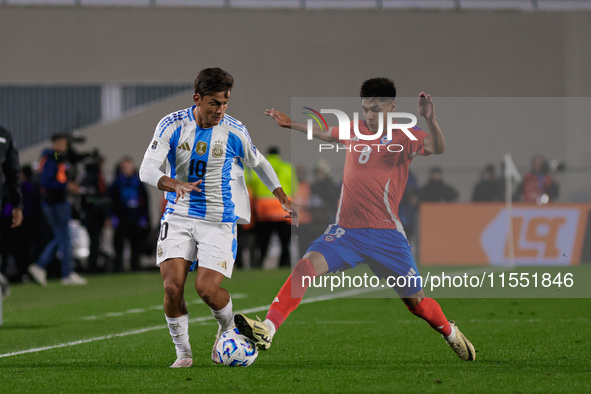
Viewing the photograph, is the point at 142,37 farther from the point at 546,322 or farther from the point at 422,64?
the point at 546,322

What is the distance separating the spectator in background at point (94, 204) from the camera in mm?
17797

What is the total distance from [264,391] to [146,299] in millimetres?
7514

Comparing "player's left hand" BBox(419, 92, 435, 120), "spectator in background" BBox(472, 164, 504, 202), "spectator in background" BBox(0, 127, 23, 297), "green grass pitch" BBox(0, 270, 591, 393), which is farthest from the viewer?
"spectator in background" BBox(472, 164, 504, 202)

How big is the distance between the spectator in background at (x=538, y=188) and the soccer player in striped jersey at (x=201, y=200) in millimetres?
13531

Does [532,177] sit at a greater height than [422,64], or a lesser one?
lesser

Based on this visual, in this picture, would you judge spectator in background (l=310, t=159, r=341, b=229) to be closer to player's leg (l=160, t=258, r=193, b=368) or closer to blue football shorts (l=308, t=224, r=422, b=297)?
blue football shorts (l=308, t=224, r=422, b=297)

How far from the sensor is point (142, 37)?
2998cm

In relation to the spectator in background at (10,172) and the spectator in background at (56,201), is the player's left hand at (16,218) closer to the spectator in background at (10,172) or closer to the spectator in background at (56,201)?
the spectator in background at (10,172)

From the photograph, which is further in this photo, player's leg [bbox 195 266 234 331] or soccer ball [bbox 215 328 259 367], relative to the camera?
player's leg [bbox 195 266 234 331]

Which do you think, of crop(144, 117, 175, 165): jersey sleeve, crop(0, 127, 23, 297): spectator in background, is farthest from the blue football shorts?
crop(0, 127, 23, 297): spectator in background

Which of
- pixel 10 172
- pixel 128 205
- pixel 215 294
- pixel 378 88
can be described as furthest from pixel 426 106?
pixel 128 205

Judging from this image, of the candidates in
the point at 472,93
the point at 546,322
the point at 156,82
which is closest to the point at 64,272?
the point at 546,322

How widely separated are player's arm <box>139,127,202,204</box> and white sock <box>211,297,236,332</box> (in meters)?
0.81

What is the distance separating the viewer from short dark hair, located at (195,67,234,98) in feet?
21.6
